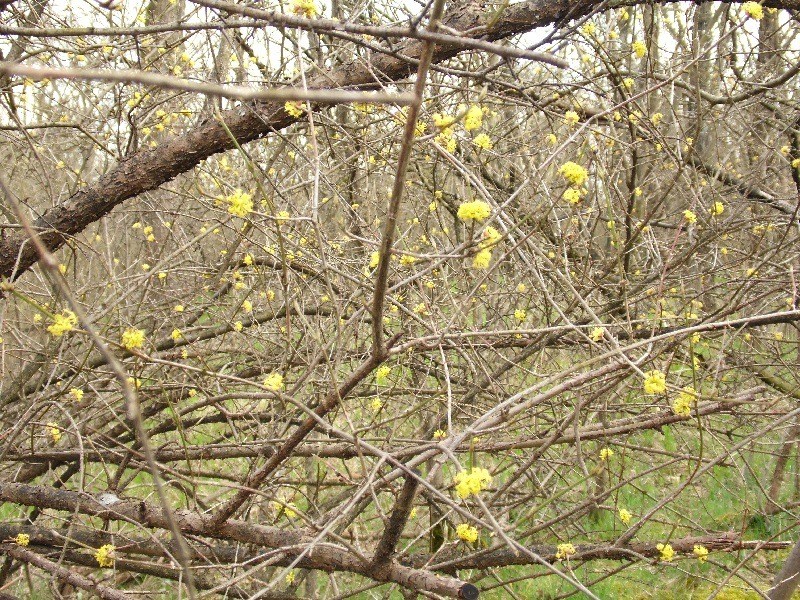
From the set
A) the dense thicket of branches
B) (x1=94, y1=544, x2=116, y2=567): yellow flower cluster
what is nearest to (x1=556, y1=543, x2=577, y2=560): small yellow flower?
the dense thicket of branches

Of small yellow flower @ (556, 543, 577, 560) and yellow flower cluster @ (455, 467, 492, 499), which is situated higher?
yellow flower cluster @ (455, 467, 492, 499)

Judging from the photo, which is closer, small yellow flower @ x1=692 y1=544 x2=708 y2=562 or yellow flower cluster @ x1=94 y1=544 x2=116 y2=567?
yellow flower cluster @ x1=94 y1=544 x2=116 y2=567

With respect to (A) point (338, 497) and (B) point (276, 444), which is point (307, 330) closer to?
(B) point (276, 444)

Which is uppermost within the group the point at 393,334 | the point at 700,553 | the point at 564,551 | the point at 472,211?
the point at 472,211

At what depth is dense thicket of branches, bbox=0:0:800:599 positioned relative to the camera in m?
1.71

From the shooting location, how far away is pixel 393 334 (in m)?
3.23

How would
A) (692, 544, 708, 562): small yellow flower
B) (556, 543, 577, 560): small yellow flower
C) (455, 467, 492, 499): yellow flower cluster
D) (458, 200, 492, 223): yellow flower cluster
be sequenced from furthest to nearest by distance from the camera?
(692, 544, 708, 562): small yellow flower, (556, 543, 577, 560): small yellow flower, (458, 200, 492, 223): yellow flower cluster, (455, 467, 492, 499): yellow flower cluster

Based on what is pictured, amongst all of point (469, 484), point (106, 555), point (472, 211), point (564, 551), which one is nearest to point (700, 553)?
point (564, 551)

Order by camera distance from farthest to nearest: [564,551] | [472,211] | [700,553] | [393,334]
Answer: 1. [393,334]
2. [700,553]
3. [564,551]
4. [472,211]

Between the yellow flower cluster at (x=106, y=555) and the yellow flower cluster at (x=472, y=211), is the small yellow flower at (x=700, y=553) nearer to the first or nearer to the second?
the yellow flower cluster at (x=472, y=211)

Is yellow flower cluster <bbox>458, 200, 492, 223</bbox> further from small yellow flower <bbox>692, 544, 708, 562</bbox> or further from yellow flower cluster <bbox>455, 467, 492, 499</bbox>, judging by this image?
small yellow flower <bbox>692, 544, 708, 562</bbox>

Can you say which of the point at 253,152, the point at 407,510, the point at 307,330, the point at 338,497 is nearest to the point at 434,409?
the point at 338,497

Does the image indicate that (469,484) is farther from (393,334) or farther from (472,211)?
(393,334)

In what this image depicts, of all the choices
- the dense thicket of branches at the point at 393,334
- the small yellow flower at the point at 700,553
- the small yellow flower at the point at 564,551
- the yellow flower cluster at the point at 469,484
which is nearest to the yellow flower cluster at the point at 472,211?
the dense thicket of branches at the point at 393,334
